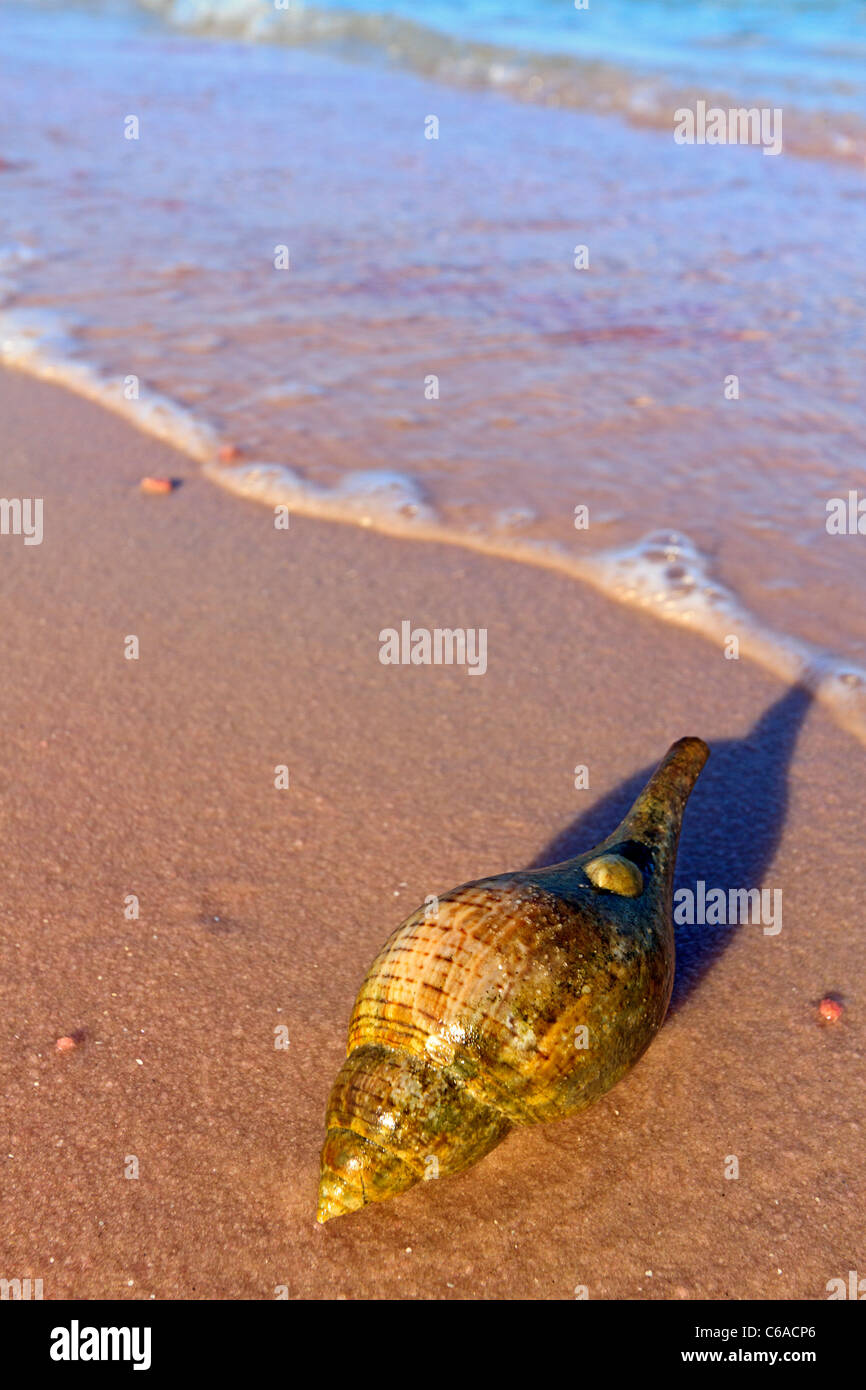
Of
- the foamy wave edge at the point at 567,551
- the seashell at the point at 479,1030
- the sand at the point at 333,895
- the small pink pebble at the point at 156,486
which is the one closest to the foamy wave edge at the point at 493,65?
the foamy wave edge at the point at 567,551

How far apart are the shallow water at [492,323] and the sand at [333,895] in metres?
0.48

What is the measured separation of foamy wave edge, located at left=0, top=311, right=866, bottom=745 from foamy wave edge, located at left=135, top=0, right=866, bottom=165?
6942 millimetres

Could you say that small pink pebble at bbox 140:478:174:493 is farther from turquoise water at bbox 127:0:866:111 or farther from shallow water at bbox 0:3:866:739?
turquoise water at bbox 127:0:866:111

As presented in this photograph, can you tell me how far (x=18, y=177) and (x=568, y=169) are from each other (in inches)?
165

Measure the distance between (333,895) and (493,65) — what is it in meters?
13.2

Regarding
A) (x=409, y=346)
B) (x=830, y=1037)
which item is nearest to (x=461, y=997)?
(x=830, y=1037)

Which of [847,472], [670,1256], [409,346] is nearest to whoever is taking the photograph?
[670,1256]

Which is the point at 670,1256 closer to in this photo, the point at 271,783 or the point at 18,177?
the point at 271,783

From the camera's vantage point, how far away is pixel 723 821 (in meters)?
3.18

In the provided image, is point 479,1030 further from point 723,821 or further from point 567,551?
point 567,551

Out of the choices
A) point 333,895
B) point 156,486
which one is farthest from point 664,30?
point 333,895

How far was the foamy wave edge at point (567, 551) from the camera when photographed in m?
3.76

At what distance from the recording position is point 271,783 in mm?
3277

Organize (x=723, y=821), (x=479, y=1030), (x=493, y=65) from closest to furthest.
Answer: (x=479, y=1030) < (x=723, y=821) < (x=493, y=65)
